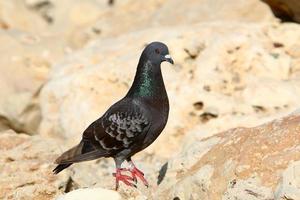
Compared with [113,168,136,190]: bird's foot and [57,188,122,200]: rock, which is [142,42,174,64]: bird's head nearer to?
[113,168,136,190]: bird's foot

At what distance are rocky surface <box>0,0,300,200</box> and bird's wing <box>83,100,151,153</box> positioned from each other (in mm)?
507

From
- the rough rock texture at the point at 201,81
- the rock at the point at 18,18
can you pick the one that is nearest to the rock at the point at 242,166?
the rough rock texture at the point at 201,81

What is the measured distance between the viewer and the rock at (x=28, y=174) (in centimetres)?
855

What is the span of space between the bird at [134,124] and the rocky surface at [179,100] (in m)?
0.38

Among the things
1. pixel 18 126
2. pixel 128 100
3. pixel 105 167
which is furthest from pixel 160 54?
pixel 18 126

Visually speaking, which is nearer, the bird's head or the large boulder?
the bird's head

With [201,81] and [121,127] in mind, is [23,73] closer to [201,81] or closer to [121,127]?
[201,81]

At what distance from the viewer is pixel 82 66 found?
13.2 metres

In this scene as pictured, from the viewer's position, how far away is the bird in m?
8.44

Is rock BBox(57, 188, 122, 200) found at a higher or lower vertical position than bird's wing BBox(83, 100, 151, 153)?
higher

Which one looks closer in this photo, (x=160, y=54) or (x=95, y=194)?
(x=95, y=194)

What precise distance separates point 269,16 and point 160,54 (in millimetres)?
5199

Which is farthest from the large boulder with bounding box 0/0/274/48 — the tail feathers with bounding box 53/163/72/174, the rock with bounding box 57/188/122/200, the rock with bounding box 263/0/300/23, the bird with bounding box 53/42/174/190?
the rock with bounding box 57/188/122/200

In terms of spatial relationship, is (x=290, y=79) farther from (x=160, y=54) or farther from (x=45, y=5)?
(x=45, y=5)
